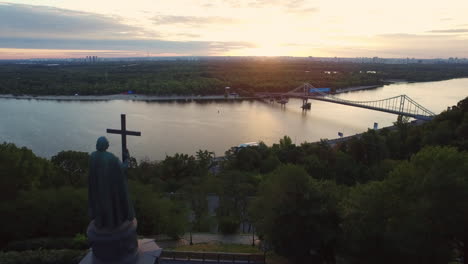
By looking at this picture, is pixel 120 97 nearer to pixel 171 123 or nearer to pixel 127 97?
pixel 127 97

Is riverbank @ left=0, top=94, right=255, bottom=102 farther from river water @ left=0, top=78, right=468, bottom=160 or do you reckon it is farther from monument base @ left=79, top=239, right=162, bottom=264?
monument base @ left=79, top=239, right=162, bottom=264

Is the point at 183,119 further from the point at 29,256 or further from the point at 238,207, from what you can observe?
the point at 29,256

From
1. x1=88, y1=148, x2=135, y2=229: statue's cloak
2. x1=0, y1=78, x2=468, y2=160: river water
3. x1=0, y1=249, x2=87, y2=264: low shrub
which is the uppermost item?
x1=88, y1=148, x2=135, y2=229: statue's cloak

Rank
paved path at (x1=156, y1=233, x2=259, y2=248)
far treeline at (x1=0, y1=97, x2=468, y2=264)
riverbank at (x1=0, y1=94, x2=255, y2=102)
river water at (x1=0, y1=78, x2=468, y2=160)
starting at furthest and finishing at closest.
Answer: riverbank at (x1=0, y1=94, x2=255, y2=102), river water at (x1=0, y1=78, x2=468, y2=160), paved path at (x1=156, y1=233, x2=259, y2=248), far treeline at (x1=0, y1=97, x2=468, y2=264)

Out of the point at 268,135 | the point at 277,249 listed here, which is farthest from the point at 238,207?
the point at 268,135

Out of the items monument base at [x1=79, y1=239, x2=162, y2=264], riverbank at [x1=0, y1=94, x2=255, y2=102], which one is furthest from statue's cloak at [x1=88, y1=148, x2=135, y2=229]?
riverbank at [x1=0, y1=94, x2=255, y2=102]

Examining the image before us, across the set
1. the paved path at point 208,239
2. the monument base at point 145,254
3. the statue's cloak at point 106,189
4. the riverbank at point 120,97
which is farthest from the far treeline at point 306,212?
the riverbank at point 120,97

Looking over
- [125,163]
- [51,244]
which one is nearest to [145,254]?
[125,163]
